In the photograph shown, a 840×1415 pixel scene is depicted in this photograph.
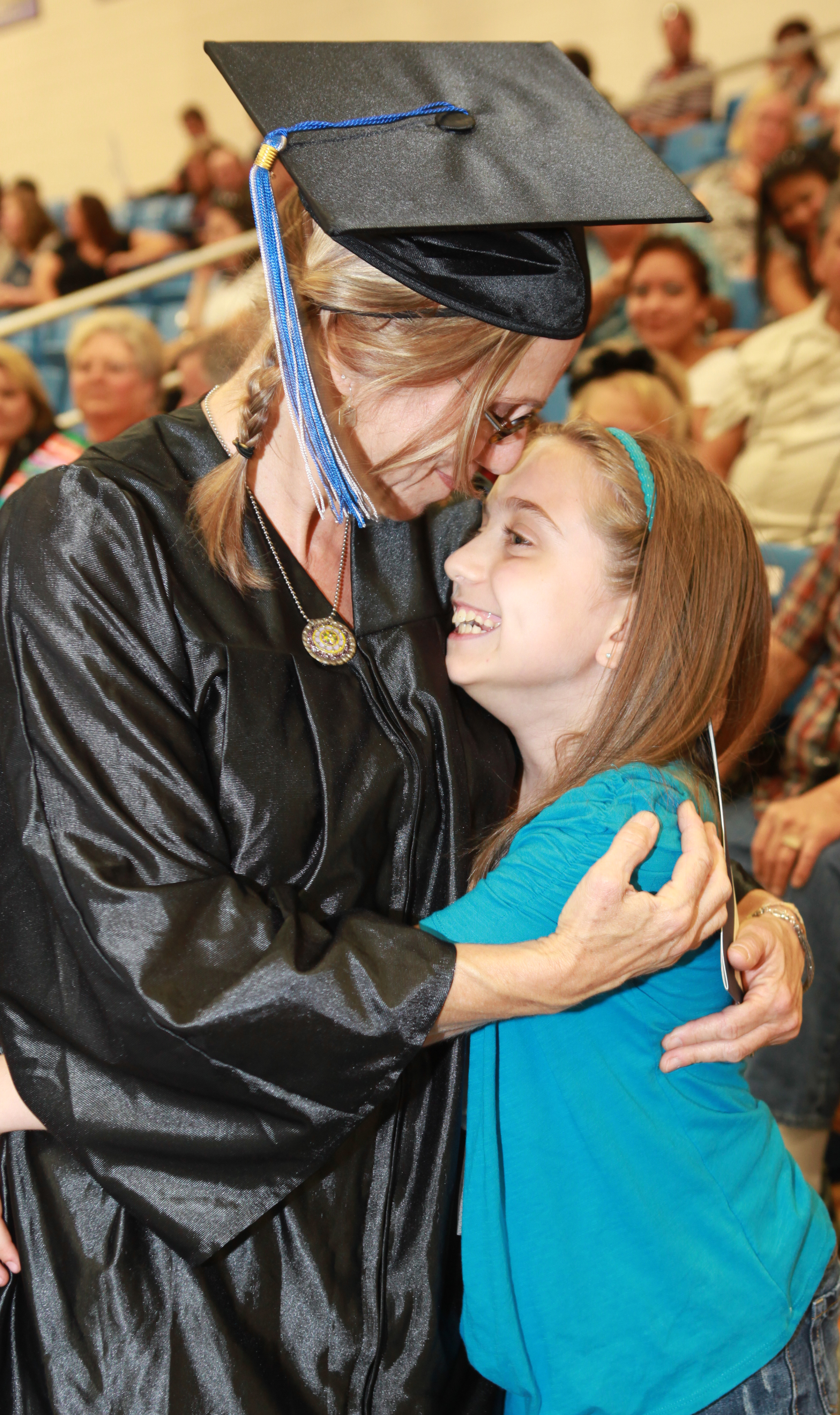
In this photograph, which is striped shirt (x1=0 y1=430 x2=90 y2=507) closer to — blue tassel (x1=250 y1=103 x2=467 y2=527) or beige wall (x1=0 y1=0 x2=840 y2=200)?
blue tassel (x1=250 y1=103 x2=467 y2=527)

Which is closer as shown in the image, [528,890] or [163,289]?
[528,890]

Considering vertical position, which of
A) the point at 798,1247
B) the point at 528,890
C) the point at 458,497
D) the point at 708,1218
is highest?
the point at 458,497

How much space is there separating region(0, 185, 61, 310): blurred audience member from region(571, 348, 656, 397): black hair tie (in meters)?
5.57

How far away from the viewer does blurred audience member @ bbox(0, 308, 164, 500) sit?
14.8 ft

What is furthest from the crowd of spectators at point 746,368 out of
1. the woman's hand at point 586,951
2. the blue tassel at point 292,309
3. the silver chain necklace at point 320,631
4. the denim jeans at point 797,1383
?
the denim jeans at point 797,1383

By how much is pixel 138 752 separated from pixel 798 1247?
923 mm

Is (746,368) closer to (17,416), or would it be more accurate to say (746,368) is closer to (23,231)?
(17,416)

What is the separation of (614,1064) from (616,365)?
2.71 metres

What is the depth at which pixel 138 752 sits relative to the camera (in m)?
1.15

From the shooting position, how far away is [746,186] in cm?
531

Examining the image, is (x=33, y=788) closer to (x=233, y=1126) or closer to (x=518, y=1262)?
(x=233, y=1126)

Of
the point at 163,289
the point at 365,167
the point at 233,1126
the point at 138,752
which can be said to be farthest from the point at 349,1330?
the point at 163,289

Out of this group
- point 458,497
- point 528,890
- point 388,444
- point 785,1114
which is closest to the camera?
point 528,890

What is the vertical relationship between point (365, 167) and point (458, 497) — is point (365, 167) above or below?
above
